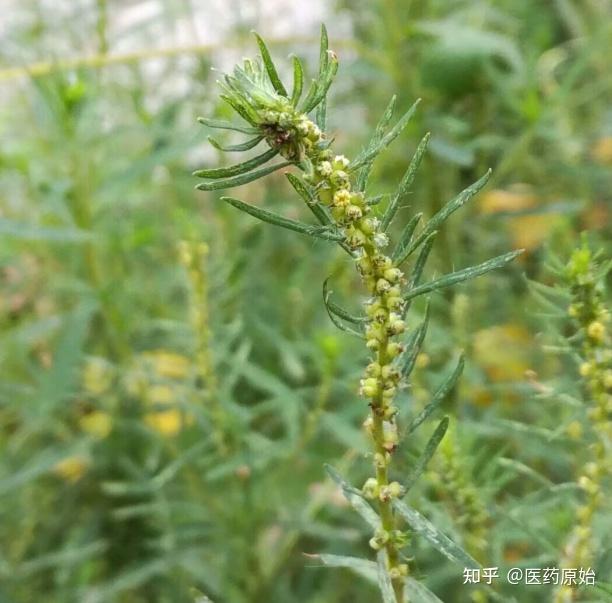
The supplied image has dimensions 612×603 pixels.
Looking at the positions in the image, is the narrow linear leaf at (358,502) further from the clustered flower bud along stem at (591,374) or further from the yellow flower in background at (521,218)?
the yellow flower in background at (521,218)

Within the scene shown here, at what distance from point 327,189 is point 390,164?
59 centimetres

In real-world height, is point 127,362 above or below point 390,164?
below

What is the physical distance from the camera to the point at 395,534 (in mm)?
282

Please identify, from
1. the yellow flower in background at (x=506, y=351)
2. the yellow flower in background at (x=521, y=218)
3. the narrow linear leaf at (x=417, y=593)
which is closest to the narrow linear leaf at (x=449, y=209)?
the narrow linear leaf at (x=417, y=593)

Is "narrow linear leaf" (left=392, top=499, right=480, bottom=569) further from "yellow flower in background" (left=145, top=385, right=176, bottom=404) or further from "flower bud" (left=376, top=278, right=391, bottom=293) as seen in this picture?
"yellow flower in background" (left=145, top=385, right=176, bottom=404)

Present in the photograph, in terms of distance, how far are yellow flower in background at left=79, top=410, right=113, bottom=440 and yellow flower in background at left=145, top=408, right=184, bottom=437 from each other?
3cm

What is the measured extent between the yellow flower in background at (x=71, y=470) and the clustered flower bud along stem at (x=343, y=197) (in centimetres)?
51

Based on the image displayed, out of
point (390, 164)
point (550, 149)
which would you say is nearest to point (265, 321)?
point (390, 164)

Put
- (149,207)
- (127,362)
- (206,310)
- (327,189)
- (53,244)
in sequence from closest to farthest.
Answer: (327,189) → (206,310) → (127,362) → (53,244) → (149,207)

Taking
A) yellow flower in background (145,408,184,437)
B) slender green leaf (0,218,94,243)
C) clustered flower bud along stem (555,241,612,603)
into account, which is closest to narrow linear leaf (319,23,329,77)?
clustered flower bud along stem (555,241,612,603)

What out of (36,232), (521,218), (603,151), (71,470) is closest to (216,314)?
(36,232)

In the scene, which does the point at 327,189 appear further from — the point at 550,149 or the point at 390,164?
the point at 550,149

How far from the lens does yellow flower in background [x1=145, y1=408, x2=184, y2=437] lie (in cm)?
68

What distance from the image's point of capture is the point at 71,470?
0.75 metres
